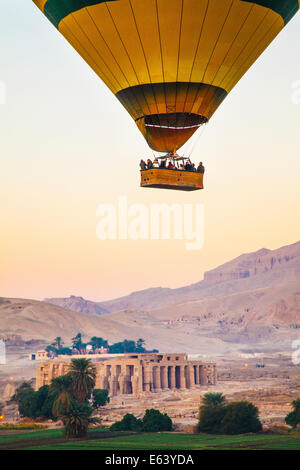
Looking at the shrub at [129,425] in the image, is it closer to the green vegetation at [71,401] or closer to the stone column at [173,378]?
the green vegetation at [71,401]

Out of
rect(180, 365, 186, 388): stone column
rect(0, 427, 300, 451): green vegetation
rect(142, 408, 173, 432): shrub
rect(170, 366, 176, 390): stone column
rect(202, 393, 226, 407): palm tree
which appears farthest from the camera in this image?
rect(170, 366, 176, 390): stone column

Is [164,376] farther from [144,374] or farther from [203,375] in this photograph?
[203,375]

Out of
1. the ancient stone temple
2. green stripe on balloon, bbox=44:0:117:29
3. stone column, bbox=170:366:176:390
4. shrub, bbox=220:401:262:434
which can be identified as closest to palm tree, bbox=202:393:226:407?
shrub, bbox=220:401:262:434

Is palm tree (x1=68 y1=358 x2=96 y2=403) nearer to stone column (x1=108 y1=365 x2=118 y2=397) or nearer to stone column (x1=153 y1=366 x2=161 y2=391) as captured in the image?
stone column (x1=108 y1=365 x2=118 y2=397)

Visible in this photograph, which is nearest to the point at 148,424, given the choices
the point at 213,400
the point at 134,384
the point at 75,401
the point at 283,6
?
the point at 213,400

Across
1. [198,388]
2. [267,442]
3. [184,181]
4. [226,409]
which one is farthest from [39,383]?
[184,181]

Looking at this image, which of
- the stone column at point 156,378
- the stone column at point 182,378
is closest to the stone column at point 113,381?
the stone column at point 156,378

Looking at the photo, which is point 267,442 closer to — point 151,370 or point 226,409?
point 226,409
